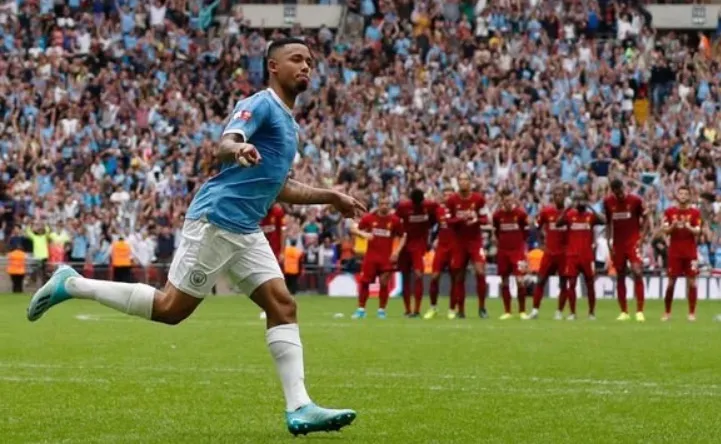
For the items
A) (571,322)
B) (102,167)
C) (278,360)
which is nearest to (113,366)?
(278,360)

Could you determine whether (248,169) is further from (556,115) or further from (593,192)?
(556,115)

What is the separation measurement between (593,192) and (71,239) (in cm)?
1193

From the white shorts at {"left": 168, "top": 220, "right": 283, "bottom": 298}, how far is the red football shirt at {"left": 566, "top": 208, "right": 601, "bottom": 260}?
58.8 feet

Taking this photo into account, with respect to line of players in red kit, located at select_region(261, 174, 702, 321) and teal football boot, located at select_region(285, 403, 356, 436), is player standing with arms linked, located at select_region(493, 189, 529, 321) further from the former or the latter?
teal football boot, located at select_region(285, 403, 356, 436)

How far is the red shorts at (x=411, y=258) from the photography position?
92.9 ft

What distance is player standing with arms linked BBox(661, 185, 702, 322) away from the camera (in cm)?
2708

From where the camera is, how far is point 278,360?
10.0 meters

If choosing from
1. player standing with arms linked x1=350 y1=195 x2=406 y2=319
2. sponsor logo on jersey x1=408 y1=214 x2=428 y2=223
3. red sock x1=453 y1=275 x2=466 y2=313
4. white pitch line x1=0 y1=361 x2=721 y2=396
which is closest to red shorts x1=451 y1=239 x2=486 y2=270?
red sock x1=453 y1=275 x2=466 y2=313

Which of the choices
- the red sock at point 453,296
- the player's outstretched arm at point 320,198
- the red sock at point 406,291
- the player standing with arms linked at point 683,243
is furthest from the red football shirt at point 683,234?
the player's outstretched arm at point 320,198

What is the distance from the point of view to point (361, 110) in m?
43.9

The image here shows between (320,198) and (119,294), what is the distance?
1.34m

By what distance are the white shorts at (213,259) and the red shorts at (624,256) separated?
57.7 feet

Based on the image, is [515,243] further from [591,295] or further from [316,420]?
[316,420]

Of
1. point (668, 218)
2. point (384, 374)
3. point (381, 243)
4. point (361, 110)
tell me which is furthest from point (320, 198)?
point (361, 110)
